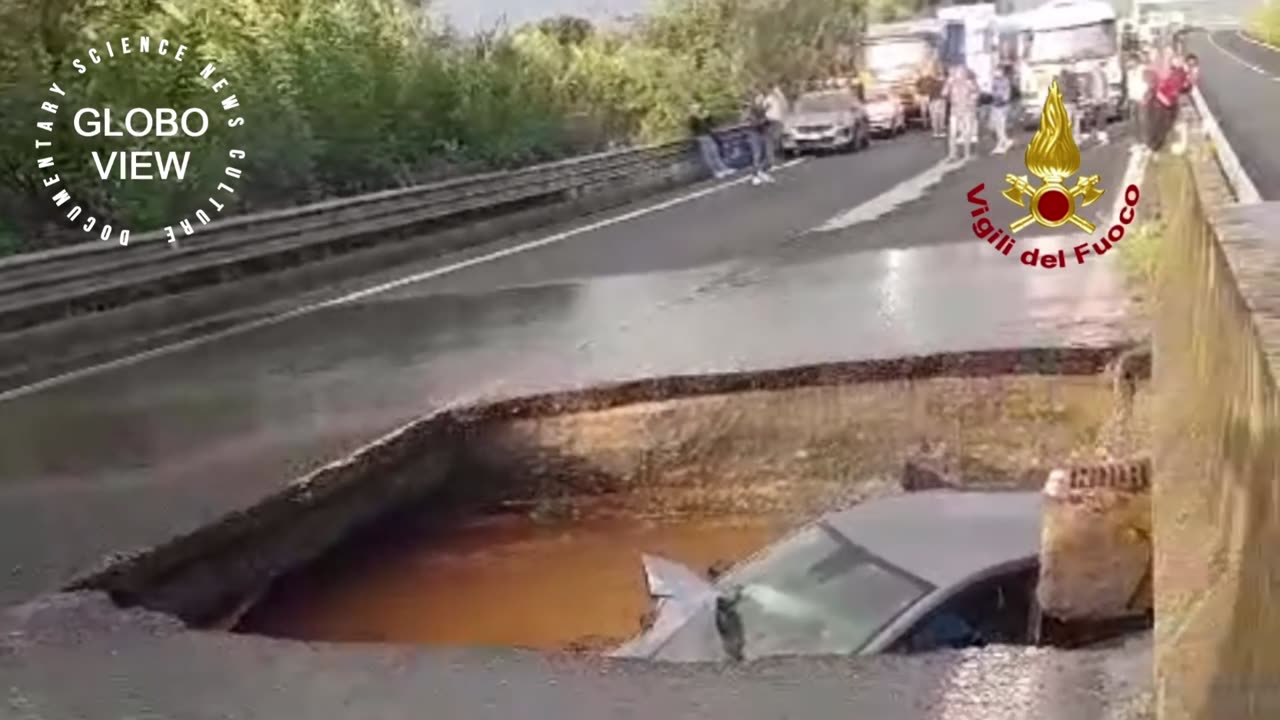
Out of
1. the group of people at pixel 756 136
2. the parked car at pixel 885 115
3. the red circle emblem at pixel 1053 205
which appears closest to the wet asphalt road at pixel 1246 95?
the red circle emblem at pixel 1053 205

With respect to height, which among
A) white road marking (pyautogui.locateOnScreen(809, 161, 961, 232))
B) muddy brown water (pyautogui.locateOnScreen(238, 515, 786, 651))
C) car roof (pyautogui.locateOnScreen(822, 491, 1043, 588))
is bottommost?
white road marking (pyautogui.locateOnScreen(809, 161, 961, 232))

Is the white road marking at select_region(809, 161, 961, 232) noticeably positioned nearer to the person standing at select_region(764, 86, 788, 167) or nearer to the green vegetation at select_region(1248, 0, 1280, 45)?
the person standing at select_region(764, 86, 788, 167)

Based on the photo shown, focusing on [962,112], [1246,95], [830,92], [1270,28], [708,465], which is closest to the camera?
[708,465]

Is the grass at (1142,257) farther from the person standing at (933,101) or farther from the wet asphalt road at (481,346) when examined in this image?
the person standing at (933,101)

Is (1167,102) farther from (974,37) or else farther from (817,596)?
(817,596)

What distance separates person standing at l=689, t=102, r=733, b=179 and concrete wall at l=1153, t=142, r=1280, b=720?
22.3 metres

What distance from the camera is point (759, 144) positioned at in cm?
2852

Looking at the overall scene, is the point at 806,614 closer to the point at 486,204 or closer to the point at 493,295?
the point at 493,295

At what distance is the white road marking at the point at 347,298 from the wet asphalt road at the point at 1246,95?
24.2 feet

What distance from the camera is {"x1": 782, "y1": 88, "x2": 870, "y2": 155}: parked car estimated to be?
26.9m

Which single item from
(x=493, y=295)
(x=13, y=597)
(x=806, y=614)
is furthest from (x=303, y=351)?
(x=806, y=614)

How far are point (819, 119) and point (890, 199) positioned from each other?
509cm

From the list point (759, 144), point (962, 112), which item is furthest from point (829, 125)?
point (962, 112)

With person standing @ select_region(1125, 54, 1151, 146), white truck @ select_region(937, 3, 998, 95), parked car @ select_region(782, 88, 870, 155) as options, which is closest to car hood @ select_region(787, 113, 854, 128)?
parked car @ select_region(782, 88, 870, 155)
